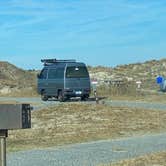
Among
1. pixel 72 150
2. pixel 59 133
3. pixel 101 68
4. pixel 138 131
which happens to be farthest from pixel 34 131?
pixel 101 68

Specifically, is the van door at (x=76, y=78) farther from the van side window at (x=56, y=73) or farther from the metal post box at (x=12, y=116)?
the metal post box at (x=12, y=116)

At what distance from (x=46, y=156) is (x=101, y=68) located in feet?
216

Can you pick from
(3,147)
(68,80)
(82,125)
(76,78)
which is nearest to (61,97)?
(68,80)

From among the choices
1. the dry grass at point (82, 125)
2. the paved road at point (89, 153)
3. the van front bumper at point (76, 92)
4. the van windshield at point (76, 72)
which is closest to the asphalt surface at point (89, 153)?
the paved road at point (89, 153)

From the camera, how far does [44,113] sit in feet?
87.1

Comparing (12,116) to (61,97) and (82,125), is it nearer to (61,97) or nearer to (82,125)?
(82,125)

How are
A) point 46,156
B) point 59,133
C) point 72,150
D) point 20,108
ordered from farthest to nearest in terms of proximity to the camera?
1. point 59,133
2. point 72,150
3. point 46,156
4. point 20,108

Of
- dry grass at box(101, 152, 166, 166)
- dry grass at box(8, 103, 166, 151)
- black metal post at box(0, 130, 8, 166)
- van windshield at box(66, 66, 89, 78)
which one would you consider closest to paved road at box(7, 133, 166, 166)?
dry grass at box(101, 152, 166, 166)

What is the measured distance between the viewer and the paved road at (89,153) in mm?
12758

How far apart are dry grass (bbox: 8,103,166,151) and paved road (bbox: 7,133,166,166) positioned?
3.97 feet

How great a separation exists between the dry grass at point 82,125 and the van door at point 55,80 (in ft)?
31.6

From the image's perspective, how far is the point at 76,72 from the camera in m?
38.1

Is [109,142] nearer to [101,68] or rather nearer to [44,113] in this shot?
[44,113]

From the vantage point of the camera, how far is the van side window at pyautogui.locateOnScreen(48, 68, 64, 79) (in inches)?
1497
